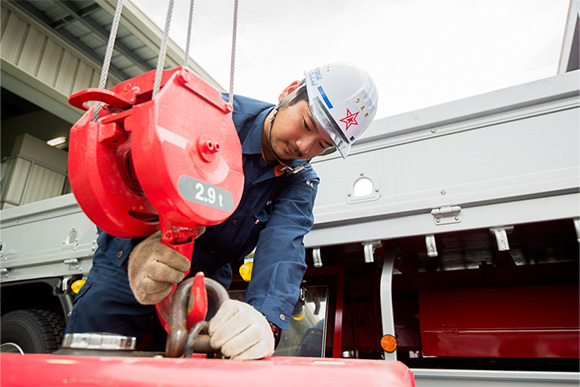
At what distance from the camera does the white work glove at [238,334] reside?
0.82m

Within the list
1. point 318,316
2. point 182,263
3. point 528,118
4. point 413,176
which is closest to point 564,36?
point 528,118

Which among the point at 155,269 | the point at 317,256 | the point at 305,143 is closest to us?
the point at 155,269

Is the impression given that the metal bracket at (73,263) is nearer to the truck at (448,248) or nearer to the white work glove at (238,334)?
the truck at (448,248)

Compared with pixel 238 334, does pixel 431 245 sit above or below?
above

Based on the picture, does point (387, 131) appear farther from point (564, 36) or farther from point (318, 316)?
point (564, 36)

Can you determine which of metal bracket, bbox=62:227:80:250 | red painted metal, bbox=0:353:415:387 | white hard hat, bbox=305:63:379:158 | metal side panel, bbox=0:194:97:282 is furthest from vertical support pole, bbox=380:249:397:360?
metal bracket, bbox=62:227:80:250

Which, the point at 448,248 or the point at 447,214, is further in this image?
the point at 448,248

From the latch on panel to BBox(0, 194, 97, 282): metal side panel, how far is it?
201cm

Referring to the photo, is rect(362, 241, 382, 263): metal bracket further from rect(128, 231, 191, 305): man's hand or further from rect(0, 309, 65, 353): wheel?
rect(0, 309, 65, 353): wheel

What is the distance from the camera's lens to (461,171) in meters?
1.67

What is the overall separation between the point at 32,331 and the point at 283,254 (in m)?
2.09

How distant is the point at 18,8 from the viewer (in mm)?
5520

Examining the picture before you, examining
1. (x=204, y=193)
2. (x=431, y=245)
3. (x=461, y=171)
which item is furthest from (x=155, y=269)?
(x=461, y=171)

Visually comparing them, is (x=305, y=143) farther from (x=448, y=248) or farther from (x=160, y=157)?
(x=448, y=248)
